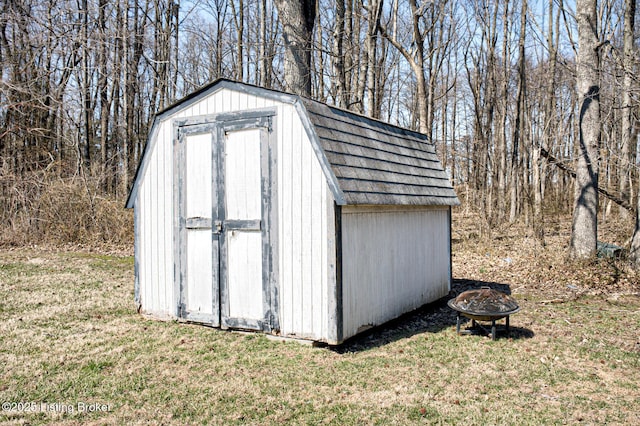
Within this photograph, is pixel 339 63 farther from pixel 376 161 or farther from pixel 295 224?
pixel 295 224

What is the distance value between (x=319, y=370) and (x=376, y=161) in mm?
3134

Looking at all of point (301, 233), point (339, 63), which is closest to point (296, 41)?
point (339, 63)

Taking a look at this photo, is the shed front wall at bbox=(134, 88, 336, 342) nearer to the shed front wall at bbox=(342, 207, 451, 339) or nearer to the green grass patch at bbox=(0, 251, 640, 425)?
the shed front wall at bbox=(342, 207, 451, 339)

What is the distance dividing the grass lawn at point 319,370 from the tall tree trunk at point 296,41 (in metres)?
5.70

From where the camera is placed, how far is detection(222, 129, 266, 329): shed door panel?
6.54 metres

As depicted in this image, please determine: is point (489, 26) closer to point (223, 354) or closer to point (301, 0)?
point (301, 0)

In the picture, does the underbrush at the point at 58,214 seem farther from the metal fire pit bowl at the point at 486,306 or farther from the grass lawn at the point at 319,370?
the metal fire pit bowl at the point at 486,306

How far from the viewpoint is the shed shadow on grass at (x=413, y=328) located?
20.7ft

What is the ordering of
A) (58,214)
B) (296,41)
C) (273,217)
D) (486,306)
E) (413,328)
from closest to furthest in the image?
(486,306), (273,217), (413,328), (296,41), (58,214)

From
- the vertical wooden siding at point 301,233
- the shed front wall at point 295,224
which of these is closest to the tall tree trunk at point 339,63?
the shed front wall at point 295,224

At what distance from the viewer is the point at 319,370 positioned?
5262 millimetres

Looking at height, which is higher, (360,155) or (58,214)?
(360,155)

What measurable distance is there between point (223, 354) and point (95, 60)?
66.1 feet

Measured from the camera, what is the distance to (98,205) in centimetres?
1595
